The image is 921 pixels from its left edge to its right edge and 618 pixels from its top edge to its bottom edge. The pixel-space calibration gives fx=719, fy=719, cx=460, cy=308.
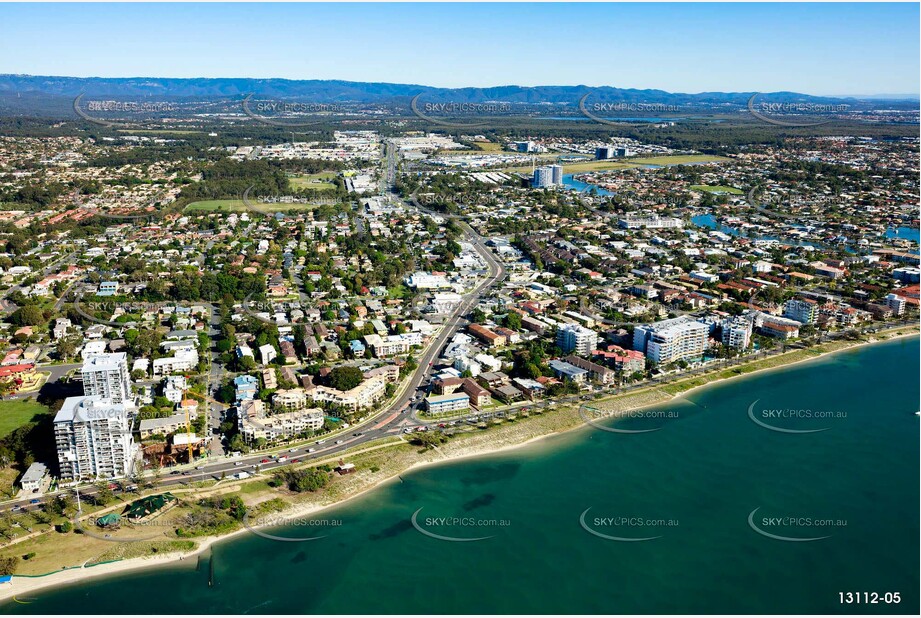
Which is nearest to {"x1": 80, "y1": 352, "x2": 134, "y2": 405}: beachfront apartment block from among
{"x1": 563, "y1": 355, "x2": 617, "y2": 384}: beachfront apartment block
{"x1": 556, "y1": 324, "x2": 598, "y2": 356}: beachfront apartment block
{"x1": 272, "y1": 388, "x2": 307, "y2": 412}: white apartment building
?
{"x1": 272, "y1": 388, "x2": 307, "y2": 412}: white apartment building

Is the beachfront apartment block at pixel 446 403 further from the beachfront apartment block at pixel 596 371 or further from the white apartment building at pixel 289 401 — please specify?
the beachfront apartment block at pixel 596 371

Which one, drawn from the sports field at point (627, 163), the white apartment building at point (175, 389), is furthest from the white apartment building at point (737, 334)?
the sports field at point (627, 163)

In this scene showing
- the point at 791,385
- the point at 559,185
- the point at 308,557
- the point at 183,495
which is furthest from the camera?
the point at 559,185

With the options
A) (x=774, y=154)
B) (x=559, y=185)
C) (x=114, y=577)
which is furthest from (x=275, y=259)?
(x=774, y=154)

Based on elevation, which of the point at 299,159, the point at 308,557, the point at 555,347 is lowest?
the point at 308,557

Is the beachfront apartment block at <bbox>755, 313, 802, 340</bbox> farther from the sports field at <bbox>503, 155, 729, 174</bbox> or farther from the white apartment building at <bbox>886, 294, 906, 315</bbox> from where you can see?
the sports field at <bbox>503, 155, 729, 174</bbox>

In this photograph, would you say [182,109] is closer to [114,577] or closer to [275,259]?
[275,259]

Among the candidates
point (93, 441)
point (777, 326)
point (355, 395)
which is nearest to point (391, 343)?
point (355, 395)
